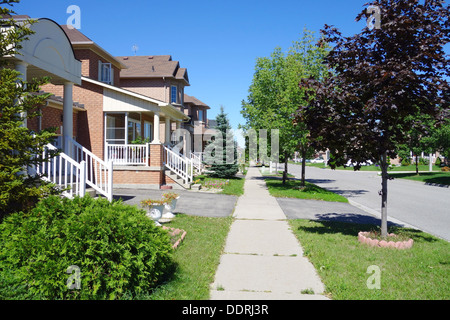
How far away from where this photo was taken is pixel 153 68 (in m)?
29.2

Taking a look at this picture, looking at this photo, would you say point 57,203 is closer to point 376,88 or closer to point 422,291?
point 422,291

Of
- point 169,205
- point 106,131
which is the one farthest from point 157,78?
point 169,205

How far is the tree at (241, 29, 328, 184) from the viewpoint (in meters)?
18.3

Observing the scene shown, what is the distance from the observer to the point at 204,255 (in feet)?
20.3

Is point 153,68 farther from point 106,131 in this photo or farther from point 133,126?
point 106,131

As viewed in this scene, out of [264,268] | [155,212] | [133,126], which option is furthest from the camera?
[133,126]

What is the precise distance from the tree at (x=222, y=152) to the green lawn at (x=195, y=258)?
52.5 ft

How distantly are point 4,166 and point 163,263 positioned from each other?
2.98 meters

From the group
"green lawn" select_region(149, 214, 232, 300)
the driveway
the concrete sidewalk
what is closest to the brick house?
the driveway

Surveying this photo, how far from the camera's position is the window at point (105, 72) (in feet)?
59.5

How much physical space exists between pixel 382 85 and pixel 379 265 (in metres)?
3.65

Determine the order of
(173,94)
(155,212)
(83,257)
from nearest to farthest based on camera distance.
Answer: (83,257), (155,212), (173,94)

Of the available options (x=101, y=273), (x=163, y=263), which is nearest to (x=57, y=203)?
(x=101, y=273)

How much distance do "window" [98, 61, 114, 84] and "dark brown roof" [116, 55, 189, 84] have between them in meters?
9.07
